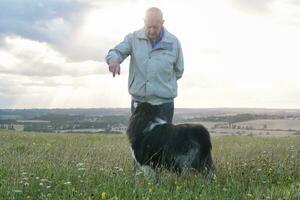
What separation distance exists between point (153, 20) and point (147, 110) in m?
1.59

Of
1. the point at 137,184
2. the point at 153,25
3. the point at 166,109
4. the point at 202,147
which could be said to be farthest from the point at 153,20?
the point at 137,184

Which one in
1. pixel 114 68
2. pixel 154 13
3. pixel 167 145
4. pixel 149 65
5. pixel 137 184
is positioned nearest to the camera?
pixel 137 184

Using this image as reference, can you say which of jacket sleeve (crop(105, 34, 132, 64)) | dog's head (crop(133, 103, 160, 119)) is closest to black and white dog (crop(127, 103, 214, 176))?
dog's head (crop(133, 103, 160, 119))

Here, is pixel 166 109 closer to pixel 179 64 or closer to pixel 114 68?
pixel 179 64

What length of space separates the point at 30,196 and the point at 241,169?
365cm

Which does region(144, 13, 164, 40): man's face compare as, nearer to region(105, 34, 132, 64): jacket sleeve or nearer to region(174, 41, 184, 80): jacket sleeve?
region(105, 34, 132, 64): jacket sleeve

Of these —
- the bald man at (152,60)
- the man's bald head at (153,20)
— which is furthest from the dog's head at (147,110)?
the man's bald head at (153,20)

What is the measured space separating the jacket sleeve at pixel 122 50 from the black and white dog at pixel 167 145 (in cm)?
117

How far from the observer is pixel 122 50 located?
904 centimetres

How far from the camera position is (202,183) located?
7.07 meters

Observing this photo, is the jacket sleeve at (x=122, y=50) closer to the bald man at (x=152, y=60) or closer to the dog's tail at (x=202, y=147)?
→ the bald man at (x=152, y=60)

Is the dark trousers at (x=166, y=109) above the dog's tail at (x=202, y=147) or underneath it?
above

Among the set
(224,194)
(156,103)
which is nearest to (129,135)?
(156,103)

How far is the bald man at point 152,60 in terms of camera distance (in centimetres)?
886
